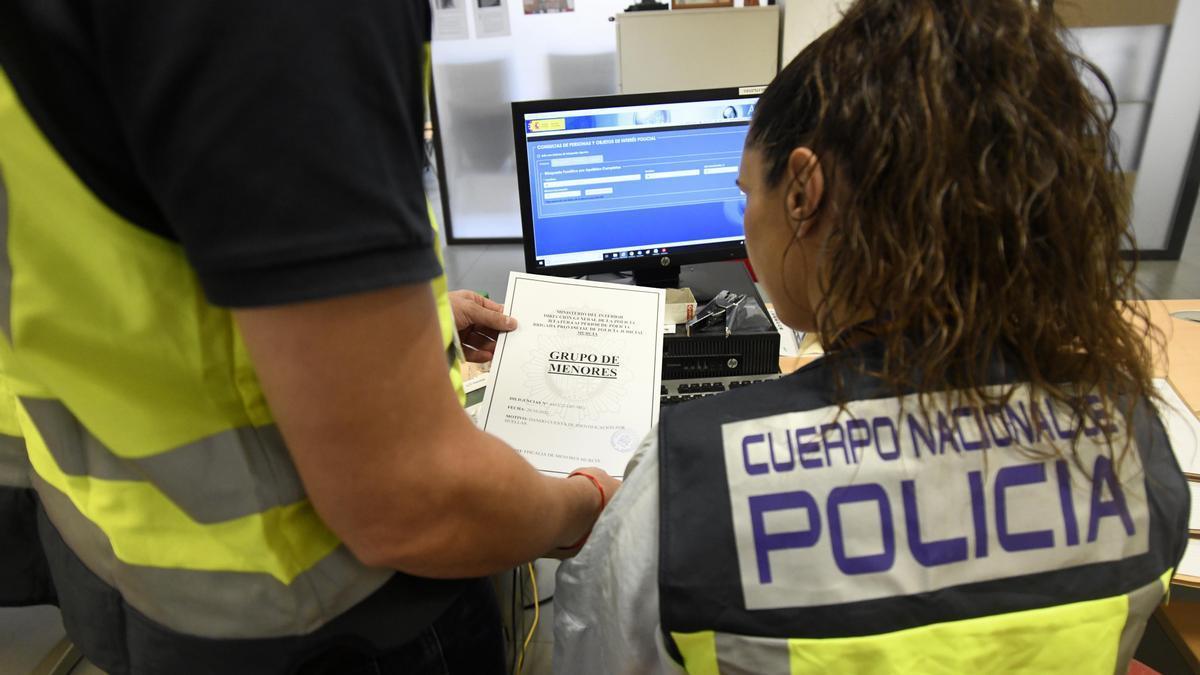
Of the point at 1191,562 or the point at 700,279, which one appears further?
the point at 700,279

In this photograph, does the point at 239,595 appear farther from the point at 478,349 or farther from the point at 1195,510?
the point at 1195,510

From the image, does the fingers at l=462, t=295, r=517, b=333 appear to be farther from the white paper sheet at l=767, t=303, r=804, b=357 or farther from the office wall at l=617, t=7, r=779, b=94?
the office wall at l=617, t=7, r=779, b=94

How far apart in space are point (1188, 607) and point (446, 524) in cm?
122

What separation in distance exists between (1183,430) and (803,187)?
35.2 inches

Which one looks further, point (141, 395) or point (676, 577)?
point (676, 577)

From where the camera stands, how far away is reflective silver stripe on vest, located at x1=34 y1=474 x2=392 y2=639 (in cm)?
56

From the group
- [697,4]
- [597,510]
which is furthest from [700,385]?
[697,4]

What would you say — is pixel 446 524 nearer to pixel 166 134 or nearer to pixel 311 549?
pixel 311 549

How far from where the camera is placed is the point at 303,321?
412 mm

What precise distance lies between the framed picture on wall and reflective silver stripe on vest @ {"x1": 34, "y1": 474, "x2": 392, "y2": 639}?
105 inches

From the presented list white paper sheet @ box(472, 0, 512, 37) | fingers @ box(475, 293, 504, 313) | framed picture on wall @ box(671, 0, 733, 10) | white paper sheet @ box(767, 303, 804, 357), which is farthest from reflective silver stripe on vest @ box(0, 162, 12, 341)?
white paper sheet @ box(472, 0, 512, 37)

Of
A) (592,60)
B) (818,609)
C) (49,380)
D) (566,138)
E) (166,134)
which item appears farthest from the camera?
(592,60)

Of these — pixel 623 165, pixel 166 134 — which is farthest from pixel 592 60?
pixel 166 134

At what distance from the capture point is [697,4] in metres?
2.83
